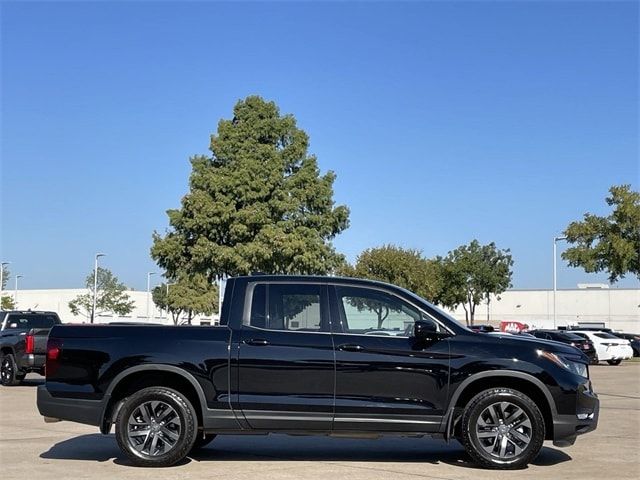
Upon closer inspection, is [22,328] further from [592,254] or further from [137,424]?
[592,254]

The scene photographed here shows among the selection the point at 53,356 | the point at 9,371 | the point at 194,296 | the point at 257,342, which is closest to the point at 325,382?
the point at 257,342

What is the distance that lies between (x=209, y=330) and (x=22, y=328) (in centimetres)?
1464

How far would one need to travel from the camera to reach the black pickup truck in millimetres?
8719

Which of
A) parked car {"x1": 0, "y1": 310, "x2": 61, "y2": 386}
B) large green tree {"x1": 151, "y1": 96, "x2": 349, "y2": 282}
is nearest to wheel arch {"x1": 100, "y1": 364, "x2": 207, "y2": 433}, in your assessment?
parked car {"x1": 0, "y1": 310, "x2": 61, "y2": 386}

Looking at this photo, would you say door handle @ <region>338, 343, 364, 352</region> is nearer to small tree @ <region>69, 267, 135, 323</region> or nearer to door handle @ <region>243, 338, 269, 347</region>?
door handle @ <region>243, 338, 269, 347</region>

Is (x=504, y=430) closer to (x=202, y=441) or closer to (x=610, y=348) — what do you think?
(x=202, y=441)

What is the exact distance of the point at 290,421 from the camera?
872cm

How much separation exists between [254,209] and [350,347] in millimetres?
26877

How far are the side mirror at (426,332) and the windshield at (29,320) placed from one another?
15813 millimetres

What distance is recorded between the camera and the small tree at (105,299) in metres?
89.9

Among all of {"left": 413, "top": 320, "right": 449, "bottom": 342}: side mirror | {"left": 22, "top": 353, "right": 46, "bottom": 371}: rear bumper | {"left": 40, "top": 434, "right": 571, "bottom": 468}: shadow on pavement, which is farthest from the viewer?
{"left": 22, "top": 353, "right": 46, "bottom": 371}: rear bumper

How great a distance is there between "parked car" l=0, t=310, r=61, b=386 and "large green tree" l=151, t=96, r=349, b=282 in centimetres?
1256

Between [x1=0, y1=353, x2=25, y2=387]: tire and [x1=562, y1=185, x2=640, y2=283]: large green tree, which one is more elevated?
[x1=562, y1=185, x2=640, y2=283]: large green tree

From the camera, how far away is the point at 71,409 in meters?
8.93
